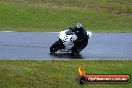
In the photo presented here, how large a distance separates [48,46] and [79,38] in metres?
2.76

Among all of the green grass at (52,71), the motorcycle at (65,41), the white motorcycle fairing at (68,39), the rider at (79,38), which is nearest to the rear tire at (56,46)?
the motorcycle at (65,41)

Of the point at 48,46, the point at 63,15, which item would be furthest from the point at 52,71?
the point at 63,15

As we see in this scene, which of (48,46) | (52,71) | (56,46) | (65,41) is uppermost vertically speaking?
(52,71)

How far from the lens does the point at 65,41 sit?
23.2 m

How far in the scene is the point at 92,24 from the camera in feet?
118

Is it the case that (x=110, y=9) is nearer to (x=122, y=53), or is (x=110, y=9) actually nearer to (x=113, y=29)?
(x=113, y=29)

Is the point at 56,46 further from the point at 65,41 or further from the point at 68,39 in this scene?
the point at 68,39

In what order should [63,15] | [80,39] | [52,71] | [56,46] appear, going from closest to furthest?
[52,71]
[80,39]
[56,46]
[63,15]

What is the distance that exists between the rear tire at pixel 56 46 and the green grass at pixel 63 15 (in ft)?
27.2

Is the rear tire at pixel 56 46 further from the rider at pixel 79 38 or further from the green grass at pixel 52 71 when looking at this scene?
the green grass at pixel 52 71

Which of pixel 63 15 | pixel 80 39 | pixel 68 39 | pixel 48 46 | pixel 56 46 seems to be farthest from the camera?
pixel 63 15

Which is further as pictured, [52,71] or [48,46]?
[48,46]

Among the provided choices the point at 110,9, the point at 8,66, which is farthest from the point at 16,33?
the point at 110,9

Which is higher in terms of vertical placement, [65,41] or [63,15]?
[65,41]
